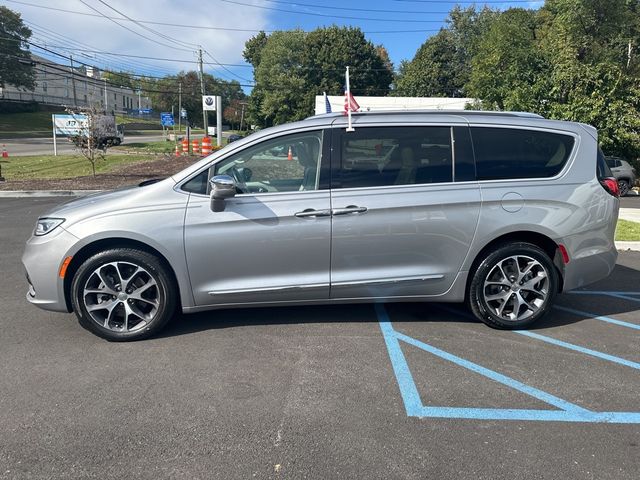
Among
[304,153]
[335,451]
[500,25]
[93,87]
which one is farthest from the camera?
[93,87]

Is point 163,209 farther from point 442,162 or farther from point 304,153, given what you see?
point 442,162

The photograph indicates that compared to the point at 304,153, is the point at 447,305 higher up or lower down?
lower down

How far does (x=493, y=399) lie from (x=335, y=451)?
47.8 inches

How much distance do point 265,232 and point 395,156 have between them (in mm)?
1326

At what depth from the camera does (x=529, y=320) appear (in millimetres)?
4391

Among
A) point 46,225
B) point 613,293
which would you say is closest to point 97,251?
point 46,225

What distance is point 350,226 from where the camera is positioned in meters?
4.07

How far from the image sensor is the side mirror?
3863 mm

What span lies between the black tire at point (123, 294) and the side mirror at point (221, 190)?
679 mm

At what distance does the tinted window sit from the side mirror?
0.93 m

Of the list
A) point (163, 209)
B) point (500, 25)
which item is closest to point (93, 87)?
point (500, 25)

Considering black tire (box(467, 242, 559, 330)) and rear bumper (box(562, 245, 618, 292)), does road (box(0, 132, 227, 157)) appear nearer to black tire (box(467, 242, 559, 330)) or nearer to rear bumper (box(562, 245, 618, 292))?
black tire (box(467, 242, 559, 330))

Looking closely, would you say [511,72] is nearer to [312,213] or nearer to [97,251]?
[312,213]

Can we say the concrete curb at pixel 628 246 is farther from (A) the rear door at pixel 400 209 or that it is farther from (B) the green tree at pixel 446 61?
(B) the green tree at pixel 446 61
